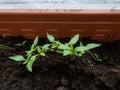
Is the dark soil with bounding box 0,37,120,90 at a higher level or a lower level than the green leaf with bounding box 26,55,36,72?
lower

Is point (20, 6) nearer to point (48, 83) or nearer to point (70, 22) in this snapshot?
point (70, 22)

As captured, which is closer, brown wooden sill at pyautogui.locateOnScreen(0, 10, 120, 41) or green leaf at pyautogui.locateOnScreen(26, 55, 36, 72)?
green leaf at pyautogui.locateOnScreen(26, 55, 36, 72)

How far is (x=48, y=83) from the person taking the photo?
1.16 metres

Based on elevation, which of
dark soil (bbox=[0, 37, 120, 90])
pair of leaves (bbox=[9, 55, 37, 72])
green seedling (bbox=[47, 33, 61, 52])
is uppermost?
green seedling (bbox=[47, 33, 61, 52])

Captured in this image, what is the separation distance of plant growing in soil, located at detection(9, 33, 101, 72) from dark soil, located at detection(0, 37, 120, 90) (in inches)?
1.1

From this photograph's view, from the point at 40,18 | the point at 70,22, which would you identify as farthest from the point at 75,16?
the point at 40,18

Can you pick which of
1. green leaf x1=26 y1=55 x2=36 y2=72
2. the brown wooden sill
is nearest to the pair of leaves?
green leaf x1=26 y1=55 x2=36 y2=72

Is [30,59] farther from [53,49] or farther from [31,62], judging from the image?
[53,49]

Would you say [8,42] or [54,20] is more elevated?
[54,20]

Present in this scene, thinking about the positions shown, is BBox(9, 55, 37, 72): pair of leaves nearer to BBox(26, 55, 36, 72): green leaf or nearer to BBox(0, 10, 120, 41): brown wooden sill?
BBox(26, 55, 36, 72): green leaf

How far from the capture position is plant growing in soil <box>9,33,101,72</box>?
1140 mm

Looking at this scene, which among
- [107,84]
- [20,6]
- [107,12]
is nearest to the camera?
[107,84]

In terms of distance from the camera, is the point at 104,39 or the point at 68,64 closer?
the point at 68,64

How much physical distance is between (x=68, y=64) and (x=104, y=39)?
0.74 ft
